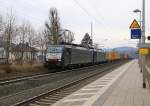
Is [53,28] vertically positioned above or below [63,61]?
above

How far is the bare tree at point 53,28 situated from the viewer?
225 feet

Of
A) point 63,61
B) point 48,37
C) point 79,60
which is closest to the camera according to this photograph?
point 63,61

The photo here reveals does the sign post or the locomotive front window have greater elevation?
the sign post

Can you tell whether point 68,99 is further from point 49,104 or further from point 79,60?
point 79,60

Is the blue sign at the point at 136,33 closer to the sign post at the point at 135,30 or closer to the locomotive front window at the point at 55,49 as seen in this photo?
the sign post at the point at 135,30

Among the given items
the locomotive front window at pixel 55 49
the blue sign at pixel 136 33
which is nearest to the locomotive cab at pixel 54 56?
the locomotive front window at pixel 55 49

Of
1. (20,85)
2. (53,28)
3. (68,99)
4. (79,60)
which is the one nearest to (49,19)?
(53,28)

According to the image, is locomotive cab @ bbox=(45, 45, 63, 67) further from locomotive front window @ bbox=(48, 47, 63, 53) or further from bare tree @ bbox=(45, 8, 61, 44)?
bare tree @ bbox=(45, 8, 61, 44)

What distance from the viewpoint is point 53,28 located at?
232ft

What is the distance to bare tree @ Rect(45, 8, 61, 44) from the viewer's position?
68500 mm

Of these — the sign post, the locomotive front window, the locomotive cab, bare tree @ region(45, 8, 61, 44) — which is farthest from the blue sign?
bare tree @ region(45, 8, 61, 44)

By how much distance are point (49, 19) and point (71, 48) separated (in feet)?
92.8

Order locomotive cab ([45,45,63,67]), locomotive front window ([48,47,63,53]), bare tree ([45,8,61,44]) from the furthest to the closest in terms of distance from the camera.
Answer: bare tree ([45,8,61,44]) → locomotive front window ([48,47,63,53]) → locomotive cab ([45,45,63,67])

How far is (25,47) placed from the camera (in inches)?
2249
